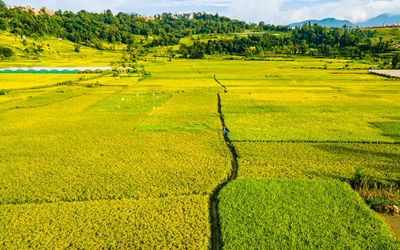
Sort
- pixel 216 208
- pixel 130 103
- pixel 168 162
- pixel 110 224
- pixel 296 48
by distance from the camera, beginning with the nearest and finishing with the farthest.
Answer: pixel 110 224, pixel 216 208, pixel 168 162, pixel 130 103, pixel 296 48

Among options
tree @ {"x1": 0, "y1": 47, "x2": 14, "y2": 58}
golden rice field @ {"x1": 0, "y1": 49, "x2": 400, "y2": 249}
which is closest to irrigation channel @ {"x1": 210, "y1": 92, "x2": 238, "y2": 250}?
golden rice field @ {"x1": 0, "y1": 49, "x2": 400, "y2": 249}

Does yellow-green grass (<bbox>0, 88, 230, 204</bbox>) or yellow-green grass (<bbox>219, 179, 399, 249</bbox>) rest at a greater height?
yellow-green grass (<bbox>0, 88, 230, 204</bbox>)

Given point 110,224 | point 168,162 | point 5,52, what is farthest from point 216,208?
point 5,52

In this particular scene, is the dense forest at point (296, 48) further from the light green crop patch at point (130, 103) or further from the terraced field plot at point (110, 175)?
the terraced field plot at point (110, 175)

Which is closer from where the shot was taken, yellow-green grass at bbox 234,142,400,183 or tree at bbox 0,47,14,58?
yellow-green grass at bbox 234,142,400,183

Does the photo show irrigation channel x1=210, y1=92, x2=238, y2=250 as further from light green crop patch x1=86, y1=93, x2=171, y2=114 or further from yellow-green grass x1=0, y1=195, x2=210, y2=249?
light green crop patch x1=86, y1=93, x2=171, y2=114

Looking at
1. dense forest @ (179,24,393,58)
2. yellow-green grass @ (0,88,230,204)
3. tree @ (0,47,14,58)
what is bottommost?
yellow-green grass @ (0,88,230,204)

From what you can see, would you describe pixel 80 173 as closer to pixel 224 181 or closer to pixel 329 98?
pixel 224 181

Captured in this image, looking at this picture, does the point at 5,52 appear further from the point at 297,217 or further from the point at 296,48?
the point at 296,48
